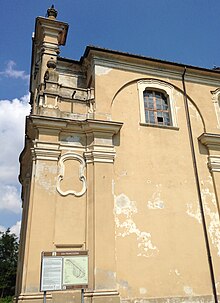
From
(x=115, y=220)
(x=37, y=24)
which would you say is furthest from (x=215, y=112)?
(x=37, y=24)

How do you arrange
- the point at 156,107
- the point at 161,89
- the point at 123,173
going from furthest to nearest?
1. the point at 161,89
2. the point at 156,107
3. the point at 123,173

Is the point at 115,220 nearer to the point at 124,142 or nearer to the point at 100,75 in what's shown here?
the point at 124,142

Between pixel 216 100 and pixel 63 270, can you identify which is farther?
pixel 216 100

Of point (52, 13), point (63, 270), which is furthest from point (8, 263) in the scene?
point (63, 270)

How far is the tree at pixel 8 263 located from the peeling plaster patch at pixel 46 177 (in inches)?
1572

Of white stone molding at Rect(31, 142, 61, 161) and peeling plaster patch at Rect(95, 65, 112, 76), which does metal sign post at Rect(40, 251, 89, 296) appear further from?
peeling plaster patch at Rect(95, 65, 112, 76)

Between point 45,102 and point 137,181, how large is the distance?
420 centimetres

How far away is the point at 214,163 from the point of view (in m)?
11.2

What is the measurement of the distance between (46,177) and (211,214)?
589 centimetres

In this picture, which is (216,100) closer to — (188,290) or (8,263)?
(188,290)

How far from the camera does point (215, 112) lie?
12734 mm

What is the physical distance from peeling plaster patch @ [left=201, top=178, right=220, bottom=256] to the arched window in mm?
3010

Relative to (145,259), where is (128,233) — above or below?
above

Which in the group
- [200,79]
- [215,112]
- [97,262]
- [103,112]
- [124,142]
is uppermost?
[200,79]
